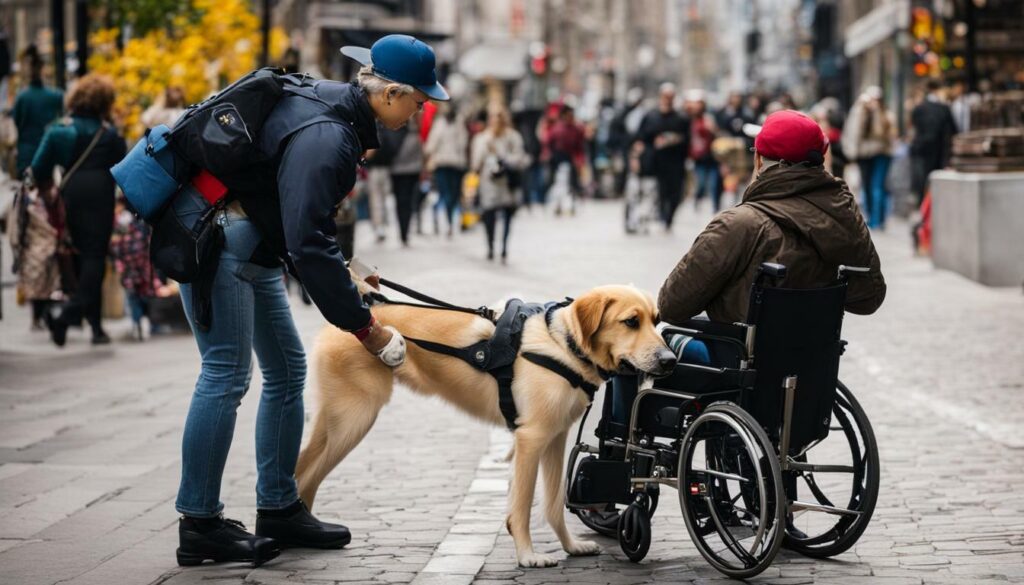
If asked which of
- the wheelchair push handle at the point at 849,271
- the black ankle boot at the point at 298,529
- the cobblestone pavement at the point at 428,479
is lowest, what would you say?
the cobblestone pavement at the point at 428,479

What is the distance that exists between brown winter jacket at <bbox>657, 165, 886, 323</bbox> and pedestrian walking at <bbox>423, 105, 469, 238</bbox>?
59.7ft

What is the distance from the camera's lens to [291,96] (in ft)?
19.5

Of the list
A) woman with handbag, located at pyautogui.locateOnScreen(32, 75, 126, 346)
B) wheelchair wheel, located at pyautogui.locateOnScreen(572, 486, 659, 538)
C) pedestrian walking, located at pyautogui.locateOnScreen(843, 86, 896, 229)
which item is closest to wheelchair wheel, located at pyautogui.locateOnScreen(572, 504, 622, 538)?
wheelchair wheel, located at pyautogui.locateOnScreen(572, 486, 659, 538)

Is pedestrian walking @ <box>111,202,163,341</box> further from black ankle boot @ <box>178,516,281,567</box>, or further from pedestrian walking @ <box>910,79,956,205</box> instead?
pedestrian walking @ <box>910,79,956,205</box>

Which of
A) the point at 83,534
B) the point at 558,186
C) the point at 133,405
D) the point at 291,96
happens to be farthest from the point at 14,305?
the point at 558,186

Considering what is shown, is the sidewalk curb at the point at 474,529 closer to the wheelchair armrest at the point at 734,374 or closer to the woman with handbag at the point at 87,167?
the wheelchair armrest at the point at 734,374

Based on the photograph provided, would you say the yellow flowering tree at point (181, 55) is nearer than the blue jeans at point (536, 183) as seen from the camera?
Yes

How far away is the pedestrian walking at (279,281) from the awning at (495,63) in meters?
50.2

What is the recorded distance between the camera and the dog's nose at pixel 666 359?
19.2ft

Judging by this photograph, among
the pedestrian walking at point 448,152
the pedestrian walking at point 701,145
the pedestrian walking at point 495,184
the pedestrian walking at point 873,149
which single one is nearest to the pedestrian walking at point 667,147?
the pedestrian walking at point 701,145

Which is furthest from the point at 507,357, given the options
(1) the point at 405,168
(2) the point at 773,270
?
(1) the point at 405,168

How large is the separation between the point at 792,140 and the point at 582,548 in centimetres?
157

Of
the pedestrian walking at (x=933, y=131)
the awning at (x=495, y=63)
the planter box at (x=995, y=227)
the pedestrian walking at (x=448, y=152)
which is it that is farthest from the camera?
the awning at (x=495, y=63)

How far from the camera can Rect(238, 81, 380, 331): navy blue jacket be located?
18.5ft
